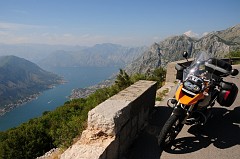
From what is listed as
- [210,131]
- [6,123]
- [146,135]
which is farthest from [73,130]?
[6,123]

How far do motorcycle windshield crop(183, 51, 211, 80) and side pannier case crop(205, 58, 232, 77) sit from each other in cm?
12

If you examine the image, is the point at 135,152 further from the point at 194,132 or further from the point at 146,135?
the point at 194,132

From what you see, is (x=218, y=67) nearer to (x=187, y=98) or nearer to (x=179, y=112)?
(x=187, y=98)

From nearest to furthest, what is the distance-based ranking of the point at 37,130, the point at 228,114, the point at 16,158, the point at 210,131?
the point at 210,131 < the point at 228,114 < the point at 16,158 < the point at 37,130

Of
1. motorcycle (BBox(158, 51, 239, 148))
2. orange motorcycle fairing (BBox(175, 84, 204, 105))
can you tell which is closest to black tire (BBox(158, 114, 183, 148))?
motorcycle (BBox(158, 51, 239, 148))

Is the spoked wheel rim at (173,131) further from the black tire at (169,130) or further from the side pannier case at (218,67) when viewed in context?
the side pannier case at (218,67)

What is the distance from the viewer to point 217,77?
5676 mm

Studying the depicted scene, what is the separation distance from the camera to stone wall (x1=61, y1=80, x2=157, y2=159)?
3.98 meters

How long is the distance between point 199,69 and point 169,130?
5.76 feet

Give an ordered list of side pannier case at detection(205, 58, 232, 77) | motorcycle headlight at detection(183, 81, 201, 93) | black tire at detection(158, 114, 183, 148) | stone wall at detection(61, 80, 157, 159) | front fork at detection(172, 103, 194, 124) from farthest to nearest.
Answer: side pannier case at detection(205, 58, 232, 77) < motorcycle headlight at detection(183, 81, 201, 93) < front fork at detection(172, 103, 194, 124) < black tire at detection(158, 114, 183, 148) < stone wall at detection(61, 80, 157, 159)

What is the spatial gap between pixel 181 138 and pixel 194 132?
1.55 ft

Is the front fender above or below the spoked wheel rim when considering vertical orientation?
above

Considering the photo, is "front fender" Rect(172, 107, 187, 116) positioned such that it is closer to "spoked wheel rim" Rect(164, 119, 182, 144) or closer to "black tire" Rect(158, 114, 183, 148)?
"black tire" Rect(158, 114, 183, 148)

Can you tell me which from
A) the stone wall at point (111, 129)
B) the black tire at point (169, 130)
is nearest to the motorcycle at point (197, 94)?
the black tire at point (169, 130)
